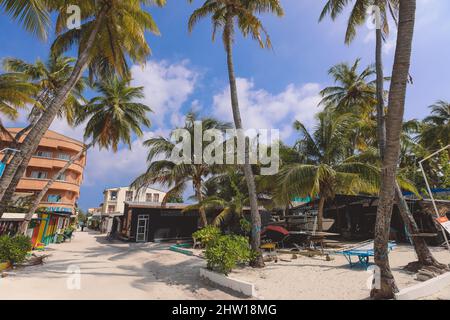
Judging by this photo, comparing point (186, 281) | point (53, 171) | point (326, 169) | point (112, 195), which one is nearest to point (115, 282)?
point (186, 281)

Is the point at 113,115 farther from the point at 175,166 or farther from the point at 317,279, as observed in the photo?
the point at 317,279

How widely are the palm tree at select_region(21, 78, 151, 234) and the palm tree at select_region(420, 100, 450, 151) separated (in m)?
23.3

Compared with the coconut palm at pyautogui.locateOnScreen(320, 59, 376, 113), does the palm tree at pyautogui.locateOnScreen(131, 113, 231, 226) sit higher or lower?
lower

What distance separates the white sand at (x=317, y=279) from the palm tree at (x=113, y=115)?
14390 millimetres

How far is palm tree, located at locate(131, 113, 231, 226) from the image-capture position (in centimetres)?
1761

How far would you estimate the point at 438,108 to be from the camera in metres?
26.6

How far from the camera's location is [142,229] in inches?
847

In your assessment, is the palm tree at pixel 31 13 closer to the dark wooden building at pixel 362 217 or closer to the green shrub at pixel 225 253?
the green shrub at pixel 225 253

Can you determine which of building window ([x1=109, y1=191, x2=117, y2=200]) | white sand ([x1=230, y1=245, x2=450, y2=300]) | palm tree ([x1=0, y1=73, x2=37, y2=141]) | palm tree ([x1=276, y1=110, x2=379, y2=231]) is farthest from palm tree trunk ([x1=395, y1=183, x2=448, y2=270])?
building window ([x1=109, y1=191, x2=117, y2=200])

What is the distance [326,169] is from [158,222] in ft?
48.1

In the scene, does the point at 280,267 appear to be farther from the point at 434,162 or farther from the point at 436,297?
the point at 434,162

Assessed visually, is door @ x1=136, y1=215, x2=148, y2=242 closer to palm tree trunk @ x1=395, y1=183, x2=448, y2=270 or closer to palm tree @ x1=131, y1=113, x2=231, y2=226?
palm tree @ x1=131, y1=113, x2=231, y2=226

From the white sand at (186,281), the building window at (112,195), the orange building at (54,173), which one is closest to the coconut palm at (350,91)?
the white sand at (186,281)
